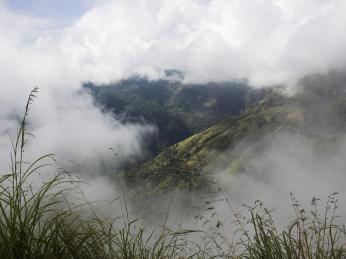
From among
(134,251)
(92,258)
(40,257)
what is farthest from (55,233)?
(134,251)

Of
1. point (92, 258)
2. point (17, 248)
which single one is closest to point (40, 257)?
point (17, 248)

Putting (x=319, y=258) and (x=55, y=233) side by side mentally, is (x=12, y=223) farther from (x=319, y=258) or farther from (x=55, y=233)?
(x=319, y=258)

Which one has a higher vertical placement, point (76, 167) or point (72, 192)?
point (76, 167)

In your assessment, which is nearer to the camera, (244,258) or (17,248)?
(17,248)

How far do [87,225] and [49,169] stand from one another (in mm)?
1029

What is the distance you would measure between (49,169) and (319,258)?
3.32 meters

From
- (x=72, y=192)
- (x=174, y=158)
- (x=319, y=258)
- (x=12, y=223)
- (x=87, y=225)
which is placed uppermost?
(x=174, y=158)

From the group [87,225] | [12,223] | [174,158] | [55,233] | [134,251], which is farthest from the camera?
[174,158]

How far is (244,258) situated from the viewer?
438 cm

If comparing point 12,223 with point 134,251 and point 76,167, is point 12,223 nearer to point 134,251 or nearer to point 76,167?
point 134,251

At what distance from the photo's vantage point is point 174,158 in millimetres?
5051

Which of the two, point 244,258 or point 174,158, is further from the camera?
point 174,158

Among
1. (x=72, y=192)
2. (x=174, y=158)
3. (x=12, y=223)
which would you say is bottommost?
(x=12, y=223)

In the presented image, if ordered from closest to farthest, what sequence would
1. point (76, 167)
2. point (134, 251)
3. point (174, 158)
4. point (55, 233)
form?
1. point (55, 233)
2. point (134, 251)
3. point (174, 158)
4. point (76, 167)
